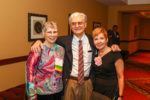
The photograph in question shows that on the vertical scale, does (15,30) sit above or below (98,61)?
above

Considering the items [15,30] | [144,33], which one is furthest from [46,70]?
[144,33]

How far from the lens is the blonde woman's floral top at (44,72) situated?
1720 mm

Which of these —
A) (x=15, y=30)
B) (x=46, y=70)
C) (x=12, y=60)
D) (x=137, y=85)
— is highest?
(x=15, y=30)

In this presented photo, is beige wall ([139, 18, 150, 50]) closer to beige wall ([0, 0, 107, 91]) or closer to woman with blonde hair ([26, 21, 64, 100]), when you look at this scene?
beige wall ([0, 0, 107, 91])

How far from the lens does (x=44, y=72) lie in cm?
180

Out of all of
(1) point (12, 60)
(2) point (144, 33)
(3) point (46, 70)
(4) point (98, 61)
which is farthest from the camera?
(2) point (144, 33)

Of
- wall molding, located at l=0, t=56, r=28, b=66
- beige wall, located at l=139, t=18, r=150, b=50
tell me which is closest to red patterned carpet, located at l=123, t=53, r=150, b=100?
wall molding, located at l=0, t=56, r=28, b=66

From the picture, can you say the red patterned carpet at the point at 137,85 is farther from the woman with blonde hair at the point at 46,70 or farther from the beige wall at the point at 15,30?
the woman with blonde hair at the point at 46,70

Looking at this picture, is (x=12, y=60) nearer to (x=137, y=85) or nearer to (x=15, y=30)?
(x=15, y=30)

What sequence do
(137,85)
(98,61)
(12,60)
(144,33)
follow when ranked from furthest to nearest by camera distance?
1. (144,33)
2. (137,85)
3. (12,60)
4. (98,61)

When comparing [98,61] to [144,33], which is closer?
[98,61]

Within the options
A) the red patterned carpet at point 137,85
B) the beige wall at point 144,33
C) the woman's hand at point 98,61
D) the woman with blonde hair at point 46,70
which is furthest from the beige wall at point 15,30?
the beige wall at point 144,33

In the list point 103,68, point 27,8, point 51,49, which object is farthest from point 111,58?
point 27,8

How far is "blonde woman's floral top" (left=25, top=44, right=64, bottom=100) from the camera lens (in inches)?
67.7
